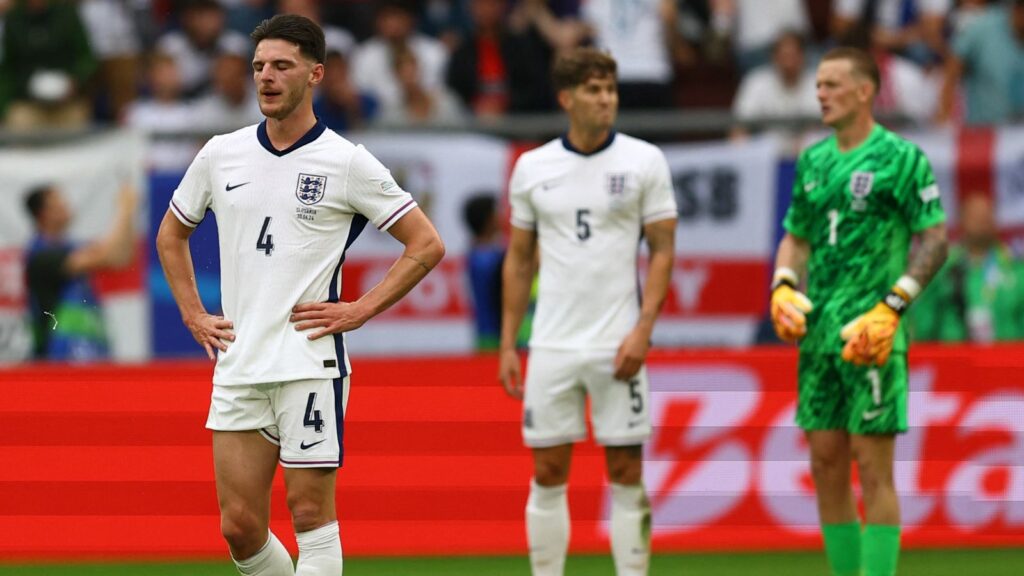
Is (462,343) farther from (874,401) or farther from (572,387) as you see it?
(874,401)

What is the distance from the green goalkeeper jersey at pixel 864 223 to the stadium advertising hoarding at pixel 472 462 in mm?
1960

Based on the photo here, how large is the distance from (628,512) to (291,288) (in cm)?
240

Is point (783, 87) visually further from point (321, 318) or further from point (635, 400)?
point (321, 318)

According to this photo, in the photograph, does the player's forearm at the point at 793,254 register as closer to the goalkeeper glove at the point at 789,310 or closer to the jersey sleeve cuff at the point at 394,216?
the goalkeeper glove at the point at 789,310

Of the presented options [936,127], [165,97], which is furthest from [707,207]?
[165,97]

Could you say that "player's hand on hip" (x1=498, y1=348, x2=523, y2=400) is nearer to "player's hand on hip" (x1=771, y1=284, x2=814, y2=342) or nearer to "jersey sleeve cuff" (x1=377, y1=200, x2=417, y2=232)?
"player's hand on hip" (x1=771, y1=284, x2=814, y2=342)

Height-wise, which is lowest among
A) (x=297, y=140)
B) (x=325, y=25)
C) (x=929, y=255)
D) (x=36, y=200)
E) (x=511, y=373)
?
(x=511, y=373)

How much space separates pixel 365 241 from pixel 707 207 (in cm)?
238

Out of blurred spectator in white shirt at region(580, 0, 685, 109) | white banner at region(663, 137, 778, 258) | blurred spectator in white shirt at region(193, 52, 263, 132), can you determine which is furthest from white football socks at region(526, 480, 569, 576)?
blurred spectator in white shirt at region(193, 52, 263, 132)

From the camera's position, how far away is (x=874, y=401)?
7.83 m

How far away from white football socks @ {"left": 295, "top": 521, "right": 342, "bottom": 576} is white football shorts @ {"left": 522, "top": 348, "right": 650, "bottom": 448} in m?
1.87

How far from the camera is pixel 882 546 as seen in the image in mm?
7879

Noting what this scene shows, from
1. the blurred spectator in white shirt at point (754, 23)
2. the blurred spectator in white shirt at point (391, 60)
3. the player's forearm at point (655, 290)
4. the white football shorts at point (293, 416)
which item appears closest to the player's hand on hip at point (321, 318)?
the white football shorts at point (293, 416)

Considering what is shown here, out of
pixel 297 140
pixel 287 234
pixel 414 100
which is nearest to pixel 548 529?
pixel 287 234
